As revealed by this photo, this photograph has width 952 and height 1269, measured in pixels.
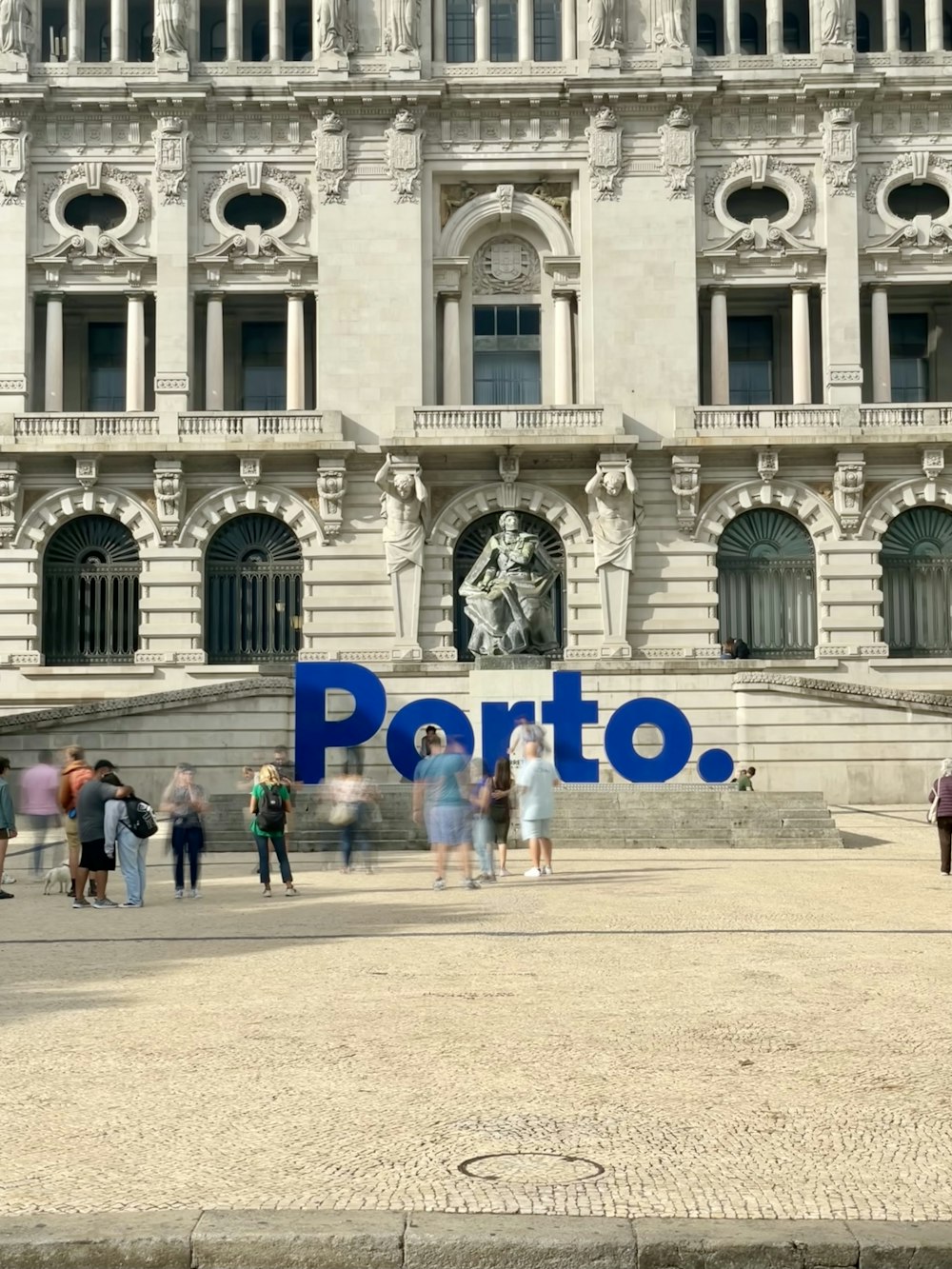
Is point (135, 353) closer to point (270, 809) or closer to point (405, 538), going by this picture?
point (405, 538)

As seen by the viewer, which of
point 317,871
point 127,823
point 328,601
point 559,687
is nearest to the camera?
point 127,823

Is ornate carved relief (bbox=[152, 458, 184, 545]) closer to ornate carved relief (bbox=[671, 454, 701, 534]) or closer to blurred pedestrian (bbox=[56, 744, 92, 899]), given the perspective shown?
ornate carved relief (bbox=[671, 454, 701, 534])

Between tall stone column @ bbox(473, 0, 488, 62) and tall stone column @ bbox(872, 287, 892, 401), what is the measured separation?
41.4ft

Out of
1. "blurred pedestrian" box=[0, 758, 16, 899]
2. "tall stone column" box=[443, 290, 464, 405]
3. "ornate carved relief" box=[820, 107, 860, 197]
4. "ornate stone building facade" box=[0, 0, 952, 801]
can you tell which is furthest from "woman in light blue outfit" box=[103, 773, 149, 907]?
"ornate carved relief" box=[820, 107, 860, 197]

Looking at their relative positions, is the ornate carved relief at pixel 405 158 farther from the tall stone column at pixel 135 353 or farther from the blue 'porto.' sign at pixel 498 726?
the blue 'porto.' sign at pixel 498 726

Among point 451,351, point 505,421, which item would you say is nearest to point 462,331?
point 451,351

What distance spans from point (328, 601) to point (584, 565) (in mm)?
6840

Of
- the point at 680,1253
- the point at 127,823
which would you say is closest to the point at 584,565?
the point at 127,823

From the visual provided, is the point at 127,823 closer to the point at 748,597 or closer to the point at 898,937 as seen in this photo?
the point at 898,937

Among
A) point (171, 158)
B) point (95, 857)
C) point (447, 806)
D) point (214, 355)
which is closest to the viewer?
point (95, 857)

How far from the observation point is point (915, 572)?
45.9 m

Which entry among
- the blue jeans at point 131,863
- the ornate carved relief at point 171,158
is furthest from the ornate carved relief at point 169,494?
the blue jeans at point 131,863

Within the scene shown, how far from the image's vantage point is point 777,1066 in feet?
36.1

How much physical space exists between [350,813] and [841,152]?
29577mm
